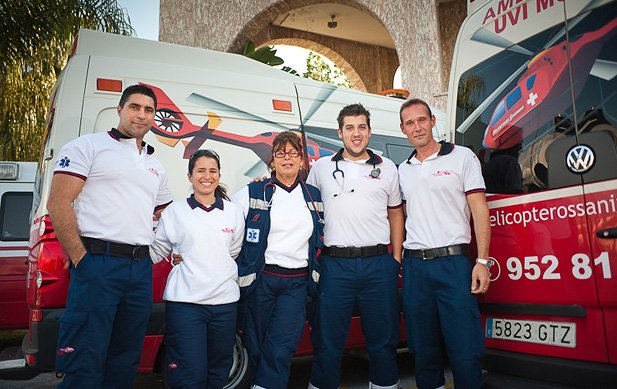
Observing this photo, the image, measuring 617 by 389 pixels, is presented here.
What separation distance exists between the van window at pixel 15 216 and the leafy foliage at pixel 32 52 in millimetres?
4780

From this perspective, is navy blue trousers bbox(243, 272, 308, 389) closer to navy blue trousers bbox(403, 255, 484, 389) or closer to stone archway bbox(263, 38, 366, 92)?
navy blue trousers bbox(403, 255, 484, 389)

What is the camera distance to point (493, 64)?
3.06m

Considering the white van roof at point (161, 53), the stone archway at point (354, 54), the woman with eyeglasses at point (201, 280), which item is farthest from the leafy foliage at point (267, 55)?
the woman with eyeglasses at point (201, 280)

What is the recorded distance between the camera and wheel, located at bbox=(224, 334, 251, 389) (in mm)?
3713

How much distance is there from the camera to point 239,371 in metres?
3.75

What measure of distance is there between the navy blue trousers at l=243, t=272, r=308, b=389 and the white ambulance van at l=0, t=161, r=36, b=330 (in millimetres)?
3931

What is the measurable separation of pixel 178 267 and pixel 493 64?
2.14 metres

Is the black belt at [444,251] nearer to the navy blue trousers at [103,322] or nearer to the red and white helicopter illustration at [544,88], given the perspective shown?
the red and white helicopter illustration at [544,88]

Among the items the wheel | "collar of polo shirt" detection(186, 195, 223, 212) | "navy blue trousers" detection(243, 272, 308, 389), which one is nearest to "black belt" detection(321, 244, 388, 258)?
"navy blue trousers" detection(243, 272, 308, 389)

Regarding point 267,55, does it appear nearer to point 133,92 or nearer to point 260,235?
point 133,92

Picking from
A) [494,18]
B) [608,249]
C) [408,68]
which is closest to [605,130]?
[608,249]

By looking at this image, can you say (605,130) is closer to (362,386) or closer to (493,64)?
(493,64)

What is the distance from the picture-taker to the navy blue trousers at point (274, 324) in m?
3.09

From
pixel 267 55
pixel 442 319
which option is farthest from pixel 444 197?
pixel 267 55
